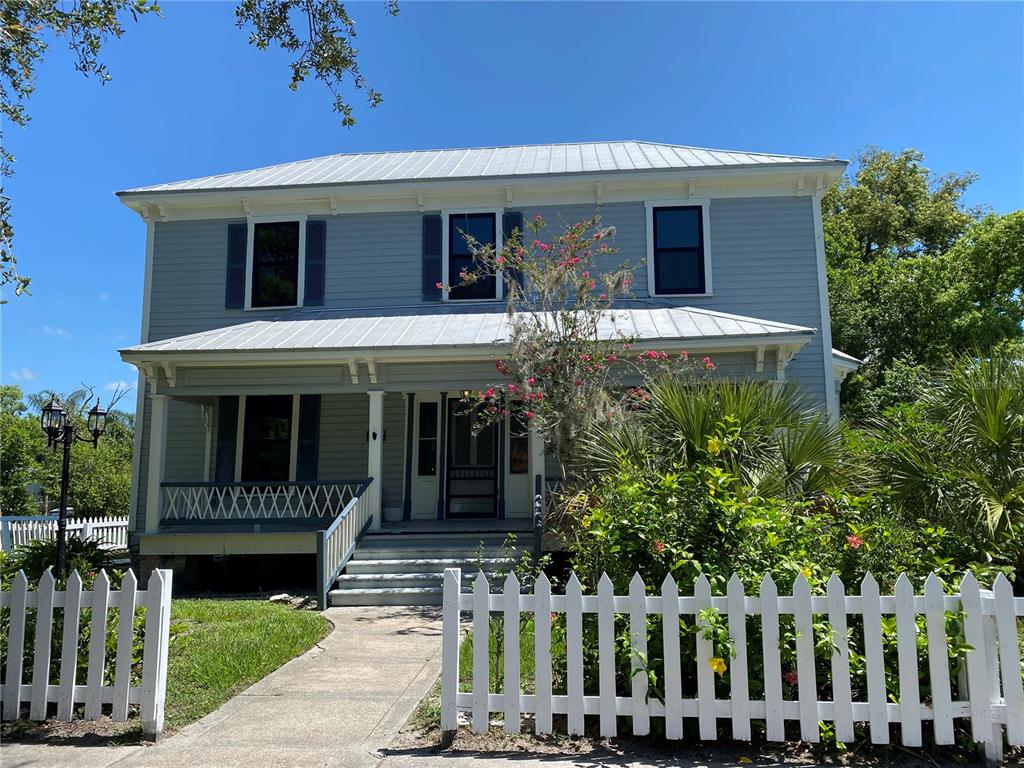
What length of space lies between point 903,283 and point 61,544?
2168 centimetres

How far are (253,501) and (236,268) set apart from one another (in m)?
4.82

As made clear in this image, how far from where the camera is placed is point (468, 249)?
13523mm

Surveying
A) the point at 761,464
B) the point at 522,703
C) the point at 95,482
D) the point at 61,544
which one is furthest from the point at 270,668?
the point at 95,482

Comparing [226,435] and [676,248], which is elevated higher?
[676,248]

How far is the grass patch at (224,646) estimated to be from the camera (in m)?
5.03

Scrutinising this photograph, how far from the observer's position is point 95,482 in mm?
21328

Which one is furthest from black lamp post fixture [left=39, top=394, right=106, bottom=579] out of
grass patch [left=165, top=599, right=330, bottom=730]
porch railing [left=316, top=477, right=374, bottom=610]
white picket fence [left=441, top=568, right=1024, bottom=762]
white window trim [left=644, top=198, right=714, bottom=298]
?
white window trim [left=644, top=198, right=714, bottom=298]

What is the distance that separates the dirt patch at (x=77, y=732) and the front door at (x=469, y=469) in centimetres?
833

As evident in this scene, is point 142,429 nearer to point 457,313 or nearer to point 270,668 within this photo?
point 457,313

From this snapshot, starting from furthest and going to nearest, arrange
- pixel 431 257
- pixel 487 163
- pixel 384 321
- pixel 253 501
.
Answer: pixel 487 163 → pixel 431 257 → pixel 384 321 → pixel 253 501

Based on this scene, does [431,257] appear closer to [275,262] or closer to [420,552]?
[275,262]

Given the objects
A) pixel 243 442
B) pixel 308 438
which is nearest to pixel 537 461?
pixel 308 438

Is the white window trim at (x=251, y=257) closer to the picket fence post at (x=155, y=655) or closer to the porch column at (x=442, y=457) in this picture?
the porch column at (x=442, y=457)

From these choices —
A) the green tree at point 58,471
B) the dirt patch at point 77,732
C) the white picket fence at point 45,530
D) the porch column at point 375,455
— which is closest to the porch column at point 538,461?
the porch column at point 375,455
